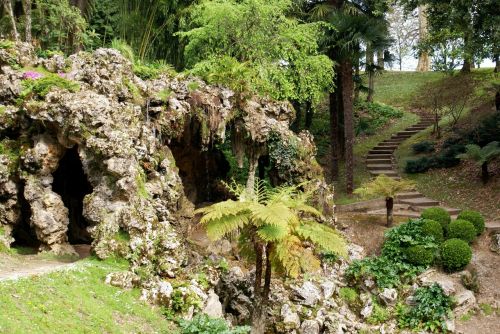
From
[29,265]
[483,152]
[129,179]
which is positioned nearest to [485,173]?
[483,152]

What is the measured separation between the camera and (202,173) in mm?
17500

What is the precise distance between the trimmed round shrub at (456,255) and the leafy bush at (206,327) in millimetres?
7425

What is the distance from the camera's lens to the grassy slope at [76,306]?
6.83 m

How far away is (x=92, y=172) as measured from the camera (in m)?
10.8

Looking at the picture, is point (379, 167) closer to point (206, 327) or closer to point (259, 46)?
point (259, 46)

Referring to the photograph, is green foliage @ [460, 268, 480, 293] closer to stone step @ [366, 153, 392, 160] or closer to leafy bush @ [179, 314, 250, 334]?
leafy bush @ [179, 314, 250, 334]

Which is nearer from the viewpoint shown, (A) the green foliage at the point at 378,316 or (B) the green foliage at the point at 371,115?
(A) the green foliage at the point at 378,316

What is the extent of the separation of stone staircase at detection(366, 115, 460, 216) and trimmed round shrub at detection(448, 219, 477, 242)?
2557 millimetres

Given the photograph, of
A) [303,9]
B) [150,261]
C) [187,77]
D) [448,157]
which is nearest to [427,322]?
[150,261]

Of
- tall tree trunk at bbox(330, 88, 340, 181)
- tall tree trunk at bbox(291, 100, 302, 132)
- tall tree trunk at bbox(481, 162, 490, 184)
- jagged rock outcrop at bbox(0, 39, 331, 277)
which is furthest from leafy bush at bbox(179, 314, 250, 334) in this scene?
tall tree trunk at bbox(291, 100, 302, 132)

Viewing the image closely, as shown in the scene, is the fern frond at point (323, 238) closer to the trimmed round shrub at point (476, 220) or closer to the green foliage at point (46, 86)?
the green foliage at point (46, 86)

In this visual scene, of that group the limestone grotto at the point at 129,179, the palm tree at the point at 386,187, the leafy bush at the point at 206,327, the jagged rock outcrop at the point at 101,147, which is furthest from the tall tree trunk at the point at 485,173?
the leafy bush at the point at 206,327

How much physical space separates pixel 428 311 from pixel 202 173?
906 cm

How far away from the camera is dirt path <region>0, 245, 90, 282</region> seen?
8336 millimetres
